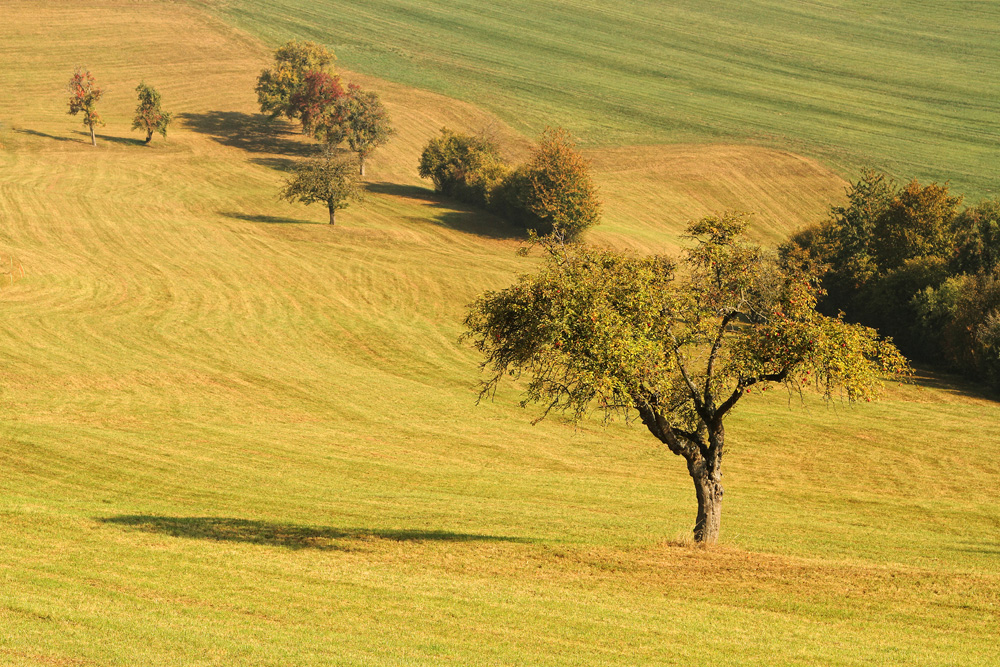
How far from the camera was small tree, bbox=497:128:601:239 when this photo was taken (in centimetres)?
10825

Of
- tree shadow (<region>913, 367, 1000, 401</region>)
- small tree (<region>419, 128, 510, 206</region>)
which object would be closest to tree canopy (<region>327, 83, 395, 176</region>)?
small tree (<region>419, 128, 510, 206</region>)

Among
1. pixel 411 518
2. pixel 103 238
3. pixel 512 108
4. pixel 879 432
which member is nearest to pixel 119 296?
pixel 103 238

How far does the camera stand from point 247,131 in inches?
5763

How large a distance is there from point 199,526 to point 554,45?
532 ft

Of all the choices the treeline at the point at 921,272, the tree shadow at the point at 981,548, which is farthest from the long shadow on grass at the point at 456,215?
the tree shadow at the point at 981,548

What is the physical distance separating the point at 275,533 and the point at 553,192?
268 ft

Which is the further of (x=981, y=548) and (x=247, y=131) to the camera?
(x=247, y=131)

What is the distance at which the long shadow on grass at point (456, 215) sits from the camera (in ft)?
367

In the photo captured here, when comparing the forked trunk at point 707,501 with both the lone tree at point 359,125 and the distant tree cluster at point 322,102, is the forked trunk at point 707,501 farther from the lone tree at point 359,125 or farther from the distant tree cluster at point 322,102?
the distant tree cluster at point 322,102

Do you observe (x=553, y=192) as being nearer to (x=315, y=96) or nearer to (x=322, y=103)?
(x=322, y=103)

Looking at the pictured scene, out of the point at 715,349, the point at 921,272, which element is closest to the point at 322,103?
the point at 921,272

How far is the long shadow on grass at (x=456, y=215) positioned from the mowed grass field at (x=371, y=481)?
2.43ft

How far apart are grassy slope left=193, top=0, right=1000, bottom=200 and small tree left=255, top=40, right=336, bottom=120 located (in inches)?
606

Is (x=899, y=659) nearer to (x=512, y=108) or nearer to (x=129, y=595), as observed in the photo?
(x=129, y=595)
